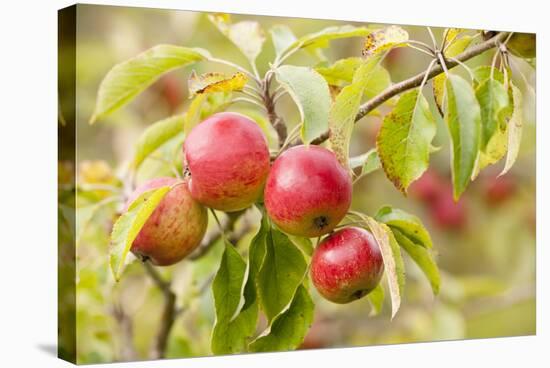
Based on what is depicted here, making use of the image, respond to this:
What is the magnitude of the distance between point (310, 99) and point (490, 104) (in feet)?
0.95

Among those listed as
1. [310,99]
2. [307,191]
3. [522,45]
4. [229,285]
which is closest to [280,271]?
[229,285]

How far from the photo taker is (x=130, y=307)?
258 cm

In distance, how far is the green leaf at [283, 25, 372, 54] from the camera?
5.47 feet

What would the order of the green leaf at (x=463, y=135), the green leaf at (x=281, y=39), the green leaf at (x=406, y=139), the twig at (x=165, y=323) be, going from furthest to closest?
the twig at (x=165, y=323), the green leaf at (x=281, y=39), the green leaf at (x=406, y=139), the green leaf at (x=463, y=135)

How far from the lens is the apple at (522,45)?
1526mm

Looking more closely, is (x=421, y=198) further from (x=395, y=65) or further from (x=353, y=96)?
(x=353, y=96)

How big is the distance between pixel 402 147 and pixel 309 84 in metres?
0.18

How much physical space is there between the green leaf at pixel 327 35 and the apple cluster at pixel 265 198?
0.27 metres

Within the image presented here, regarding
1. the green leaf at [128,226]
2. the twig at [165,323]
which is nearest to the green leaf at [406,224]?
the green leaf at [128,226]

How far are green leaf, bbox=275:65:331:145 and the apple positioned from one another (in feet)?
1.12

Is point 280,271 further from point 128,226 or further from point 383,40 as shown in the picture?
point 383,40

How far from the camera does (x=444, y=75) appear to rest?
1.55 metres

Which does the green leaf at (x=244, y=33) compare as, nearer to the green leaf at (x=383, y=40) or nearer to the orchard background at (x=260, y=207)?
the orchard background at (x=260, y=207)

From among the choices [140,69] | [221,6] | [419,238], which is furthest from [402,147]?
[221,6]
